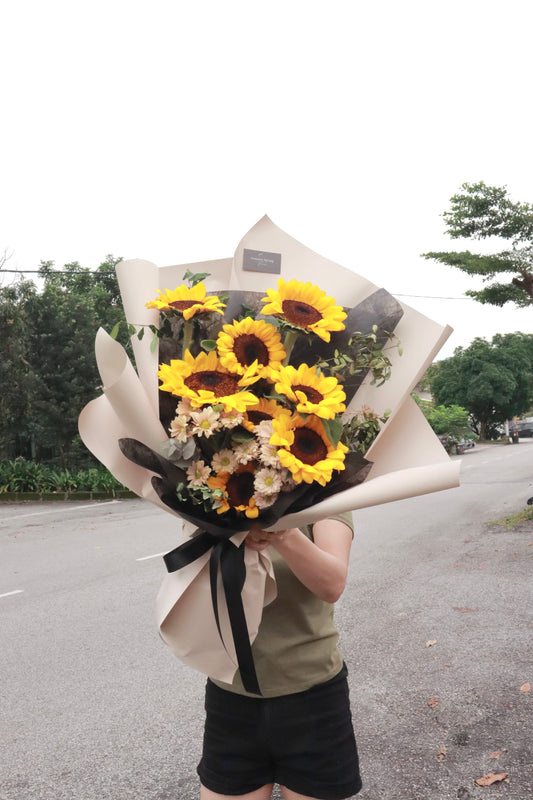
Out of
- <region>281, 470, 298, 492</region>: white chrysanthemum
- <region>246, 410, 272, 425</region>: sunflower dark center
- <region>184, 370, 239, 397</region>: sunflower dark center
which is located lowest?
<region>281, 470, 298, 492</region>: white chrysanthemum

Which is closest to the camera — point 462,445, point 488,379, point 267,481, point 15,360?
point 267,481

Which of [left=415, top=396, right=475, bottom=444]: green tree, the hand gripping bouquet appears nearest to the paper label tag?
the hand gripping bouquet

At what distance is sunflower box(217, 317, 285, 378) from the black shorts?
2.74 feet

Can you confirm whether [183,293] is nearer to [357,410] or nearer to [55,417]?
[357,410]

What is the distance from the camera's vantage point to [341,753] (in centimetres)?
171

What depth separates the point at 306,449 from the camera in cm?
143

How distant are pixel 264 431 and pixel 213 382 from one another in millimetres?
159

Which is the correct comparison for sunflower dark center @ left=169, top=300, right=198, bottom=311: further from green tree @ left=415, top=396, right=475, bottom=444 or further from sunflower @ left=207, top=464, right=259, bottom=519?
green tree @ left=415, top=396, right=475, bottom=444

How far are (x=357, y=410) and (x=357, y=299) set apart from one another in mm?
292

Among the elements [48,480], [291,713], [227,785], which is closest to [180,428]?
[291,713]

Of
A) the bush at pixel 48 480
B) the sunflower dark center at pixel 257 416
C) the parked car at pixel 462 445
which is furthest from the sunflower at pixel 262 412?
the parked car at pixel 462 445

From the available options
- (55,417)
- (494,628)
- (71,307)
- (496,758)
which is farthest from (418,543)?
(71,307)

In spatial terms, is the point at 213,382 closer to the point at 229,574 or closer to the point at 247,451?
the point at 247,451

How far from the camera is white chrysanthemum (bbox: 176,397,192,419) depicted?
1.45 meters
